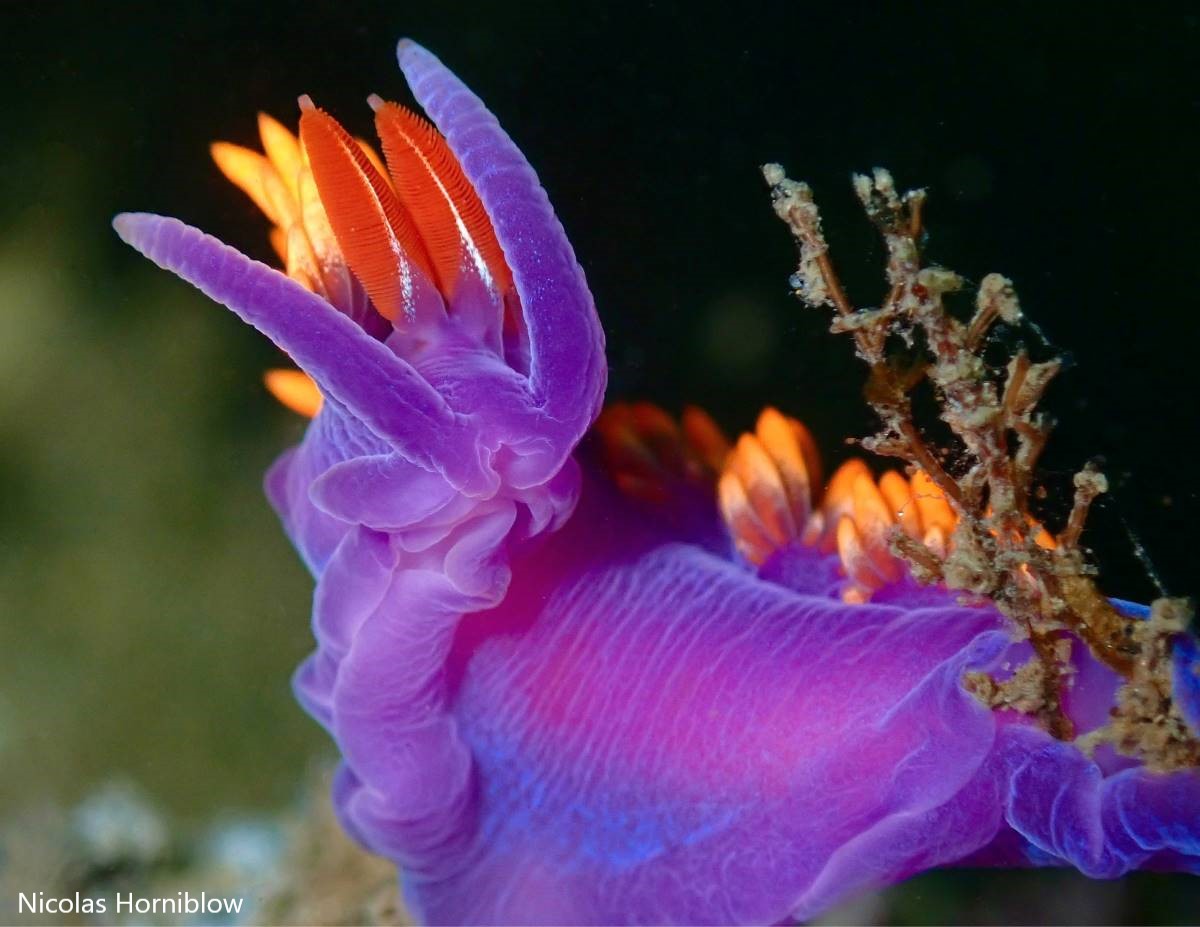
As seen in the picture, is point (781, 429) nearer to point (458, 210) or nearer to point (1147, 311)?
point (458, 210)

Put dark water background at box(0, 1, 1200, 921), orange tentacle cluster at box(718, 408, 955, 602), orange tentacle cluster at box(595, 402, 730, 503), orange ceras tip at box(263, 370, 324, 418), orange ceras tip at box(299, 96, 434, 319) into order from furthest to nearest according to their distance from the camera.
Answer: dark water background at box(0, 1, 1200, 921)
orange ceras tip at box(263, 370, 324, 418)
orange tentacle cluster at box(595, 402, 730, 503)
orange tentacle cluster at box(718, 408, 955, 602)
orange ceras tip at box(299, 96, 434, 319)

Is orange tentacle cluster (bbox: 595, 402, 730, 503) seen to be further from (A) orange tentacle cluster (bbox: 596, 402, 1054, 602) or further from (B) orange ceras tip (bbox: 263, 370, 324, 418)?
(B) orange ceras tip (bbox: 263, 370, 324, 418)

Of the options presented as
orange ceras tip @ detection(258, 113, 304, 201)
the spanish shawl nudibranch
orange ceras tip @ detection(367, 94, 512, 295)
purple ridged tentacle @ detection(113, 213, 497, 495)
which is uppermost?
orange ceras tip @ detection(258, 113, 304, 201)

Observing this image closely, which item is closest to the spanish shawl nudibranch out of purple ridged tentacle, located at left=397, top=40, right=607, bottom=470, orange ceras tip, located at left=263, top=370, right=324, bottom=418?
purple ridged tentacle, located at left=397, top=40, right=607, bottom=470

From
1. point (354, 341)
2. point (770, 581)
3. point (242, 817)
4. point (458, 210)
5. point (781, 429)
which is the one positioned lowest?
point (242, 817)

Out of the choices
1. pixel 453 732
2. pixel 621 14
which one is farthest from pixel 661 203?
pixel 453 732

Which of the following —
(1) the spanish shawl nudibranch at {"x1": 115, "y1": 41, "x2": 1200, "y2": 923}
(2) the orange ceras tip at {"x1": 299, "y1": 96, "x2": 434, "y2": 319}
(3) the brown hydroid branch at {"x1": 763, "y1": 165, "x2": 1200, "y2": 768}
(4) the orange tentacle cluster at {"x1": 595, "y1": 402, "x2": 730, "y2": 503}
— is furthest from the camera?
(4) the orange tentacle cluster at {"x1": 595, "y1": 402, "x2": 730, "y2": 503}

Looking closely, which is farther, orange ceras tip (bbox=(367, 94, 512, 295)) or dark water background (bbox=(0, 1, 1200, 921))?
dark water background (bbox=(0, 1, 1200, 921))

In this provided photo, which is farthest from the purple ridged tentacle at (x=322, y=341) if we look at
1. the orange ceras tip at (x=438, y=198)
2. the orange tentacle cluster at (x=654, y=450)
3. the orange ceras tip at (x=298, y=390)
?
the orange ceras tip at (x=298, y=390)
